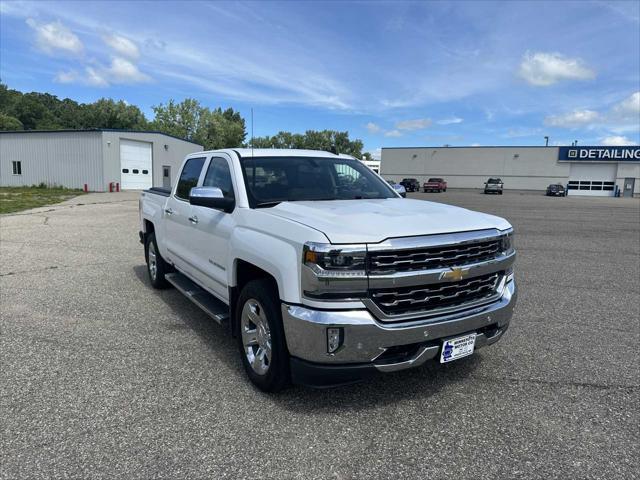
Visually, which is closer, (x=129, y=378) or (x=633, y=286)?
(x=129, y=378)

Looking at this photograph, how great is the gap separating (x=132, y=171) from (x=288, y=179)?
1382 inches

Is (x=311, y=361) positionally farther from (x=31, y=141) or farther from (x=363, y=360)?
(x=31, y=141)

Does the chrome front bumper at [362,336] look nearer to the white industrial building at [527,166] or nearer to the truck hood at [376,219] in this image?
the truck hood at [376,219]

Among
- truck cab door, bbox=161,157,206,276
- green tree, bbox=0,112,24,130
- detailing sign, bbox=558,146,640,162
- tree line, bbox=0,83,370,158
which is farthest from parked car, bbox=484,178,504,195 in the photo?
green tree, bbox=0,112,24,130

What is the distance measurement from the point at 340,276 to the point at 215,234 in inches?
69.4

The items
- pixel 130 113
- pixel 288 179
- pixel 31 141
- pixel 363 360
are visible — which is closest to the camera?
pixel 363 360

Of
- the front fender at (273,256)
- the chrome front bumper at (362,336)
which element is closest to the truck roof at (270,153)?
the front fender at (273,256)

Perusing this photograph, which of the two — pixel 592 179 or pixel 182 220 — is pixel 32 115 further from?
pixel 182 220

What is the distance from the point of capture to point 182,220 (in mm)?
5152

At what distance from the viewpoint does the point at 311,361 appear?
297 centimetres

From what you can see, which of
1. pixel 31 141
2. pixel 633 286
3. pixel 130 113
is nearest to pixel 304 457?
pixel 633 286

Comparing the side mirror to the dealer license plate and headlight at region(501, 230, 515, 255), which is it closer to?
the dealer license plate

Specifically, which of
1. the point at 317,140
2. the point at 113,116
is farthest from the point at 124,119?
the point at 317,140

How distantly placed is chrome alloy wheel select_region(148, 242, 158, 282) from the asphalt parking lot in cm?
62
